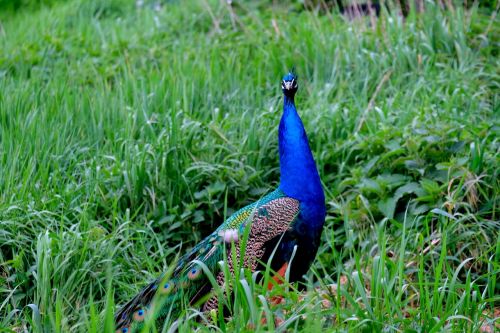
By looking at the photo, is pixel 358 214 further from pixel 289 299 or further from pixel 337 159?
pixel 289 299

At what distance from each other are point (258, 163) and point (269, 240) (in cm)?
122

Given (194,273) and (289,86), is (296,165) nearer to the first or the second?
(289,86)

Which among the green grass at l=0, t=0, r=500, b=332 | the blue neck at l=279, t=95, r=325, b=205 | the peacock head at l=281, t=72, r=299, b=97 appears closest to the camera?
the green grass at l=0, t=0, r=500, b=332

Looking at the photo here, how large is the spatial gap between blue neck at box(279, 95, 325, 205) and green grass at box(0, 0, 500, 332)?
285 mm

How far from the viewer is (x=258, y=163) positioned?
453cm

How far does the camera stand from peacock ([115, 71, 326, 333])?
3.21 metres

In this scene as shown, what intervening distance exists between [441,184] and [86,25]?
413 centimetres

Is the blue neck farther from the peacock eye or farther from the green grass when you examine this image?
the peacock eye

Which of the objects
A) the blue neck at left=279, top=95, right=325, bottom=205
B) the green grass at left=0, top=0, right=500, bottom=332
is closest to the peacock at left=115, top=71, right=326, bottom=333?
the blue neck at left=279, top=95, right=325, bottom=205

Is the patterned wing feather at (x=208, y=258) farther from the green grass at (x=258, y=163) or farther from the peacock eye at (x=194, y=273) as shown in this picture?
the green grass at (x=258, y=163)

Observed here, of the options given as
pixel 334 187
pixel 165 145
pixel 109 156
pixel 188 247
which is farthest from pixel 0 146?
pixel 334 187

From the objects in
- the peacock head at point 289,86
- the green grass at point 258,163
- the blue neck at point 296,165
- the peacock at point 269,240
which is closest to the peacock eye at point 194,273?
the peacock at point 269,240

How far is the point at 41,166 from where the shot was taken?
4.30m

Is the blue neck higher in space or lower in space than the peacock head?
lower
